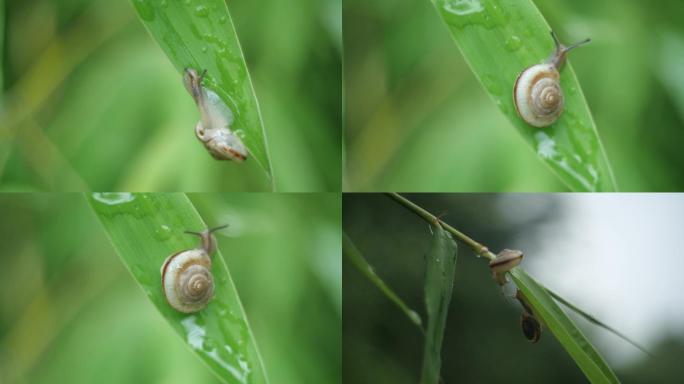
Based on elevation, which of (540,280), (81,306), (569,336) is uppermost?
(81,306)

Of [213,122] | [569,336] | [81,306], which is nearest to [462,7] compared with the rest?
[213,122]

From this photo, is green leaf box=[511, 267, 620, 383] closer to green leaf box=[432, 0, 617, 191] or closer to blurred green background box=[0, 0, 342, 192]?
green leaf box=[432, 0, 617, 191]

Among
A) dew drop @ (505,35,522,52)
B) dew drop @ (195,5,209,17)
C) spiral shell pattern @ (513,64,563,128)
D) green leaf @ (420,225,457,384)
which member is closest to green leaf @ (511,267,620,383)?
green leaf @ (420,225,457,384)

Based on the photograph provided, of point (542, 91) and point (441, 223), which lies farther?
point (441, 223)

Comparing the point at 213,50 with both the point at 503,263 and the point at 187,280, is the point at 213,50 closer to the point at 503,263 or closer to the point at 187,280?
the point at 187,280

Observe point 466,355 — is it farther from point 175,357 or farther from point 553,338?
point 175,357

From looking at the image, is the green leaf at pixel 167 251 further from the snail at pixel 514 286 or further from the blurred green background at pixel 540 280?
the snail at pixel 514 286
